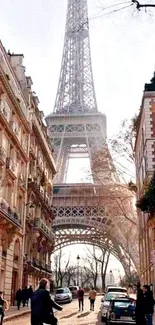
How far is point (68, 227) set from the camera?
72.6 metres

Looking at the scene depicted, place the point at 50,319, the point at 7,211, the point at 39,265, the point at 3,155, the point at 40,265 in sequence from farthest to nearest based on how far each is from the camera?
the point at 40,265 < the point at 39,265 < the point at 3,155 < the point at 7,211 < the point at 50,319

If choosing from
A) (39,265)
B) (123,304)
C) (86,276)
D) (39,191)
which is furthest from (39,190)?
(86,276)

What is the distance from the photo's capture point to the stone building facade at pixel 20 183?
29062mm

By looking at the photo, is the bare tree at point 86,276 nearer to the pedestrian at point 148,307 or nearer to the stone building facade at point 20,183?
the stone building facade at point 20,183

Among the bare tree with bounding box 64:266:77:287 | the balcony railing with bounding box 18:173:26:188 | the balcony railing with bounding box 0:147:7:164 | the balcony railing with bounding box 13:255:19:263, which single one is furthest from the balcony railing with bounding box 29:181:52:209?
the bare tree with bounding box 64:266:77:287

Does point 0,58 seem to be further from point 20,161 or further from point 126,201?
point 126,201

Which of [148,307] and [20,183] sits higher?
[20,183]

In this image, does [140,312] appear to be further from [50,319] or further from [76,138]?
[76,138]

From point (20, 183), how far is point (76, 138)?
46.4m

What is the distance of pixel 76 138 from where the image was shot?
7994cm

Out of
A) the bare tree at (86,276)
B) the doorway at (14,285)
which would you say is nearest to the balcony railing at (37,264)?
the doorway at (14,285)

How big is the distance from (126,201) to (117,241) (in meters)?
19.5

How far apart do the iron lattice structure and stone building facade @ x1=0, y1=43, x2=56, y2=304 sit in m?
12.6

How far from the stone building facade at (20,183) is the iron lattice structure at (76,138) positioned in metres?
12.6
